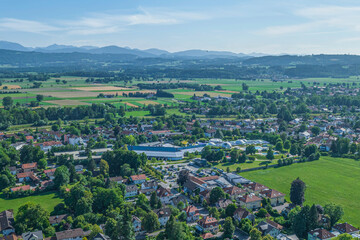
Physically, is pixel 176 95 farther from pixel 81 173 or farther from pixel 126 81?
pixel 81 173

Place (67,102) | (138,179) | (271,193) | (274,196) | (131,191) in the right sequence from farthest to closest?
(67,102) → (138,179) → (131,191) → (271,193) → (274,196)

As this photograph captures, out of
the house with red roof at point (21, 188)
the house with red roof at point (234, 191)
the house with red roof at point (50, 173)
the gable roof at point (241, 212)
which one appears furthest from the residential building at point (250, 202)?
the house with red roof at point (21, 188)

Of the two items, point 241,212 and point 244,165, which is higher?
point 241,212

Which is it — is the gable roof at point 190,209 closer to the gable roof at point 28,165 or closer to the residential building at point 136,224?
the residential building at point 136,224

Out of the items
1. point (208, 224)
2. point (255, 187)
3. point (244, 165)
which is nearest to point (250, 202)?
point (255, 187)

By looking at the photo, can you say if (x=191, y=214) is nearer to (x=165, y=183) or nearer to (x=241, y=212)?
(x=241, y=212)

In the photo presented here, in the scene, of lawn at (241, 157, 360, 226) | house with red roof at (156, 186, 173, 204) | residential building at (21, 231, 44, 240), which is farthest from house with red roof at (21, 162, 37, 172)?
lawn at (241, 157, 360, 226)
